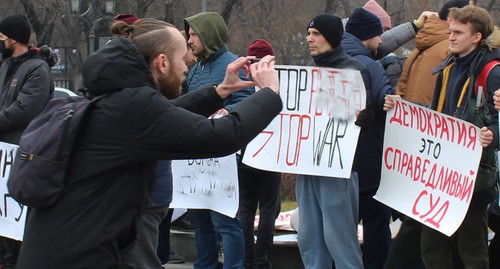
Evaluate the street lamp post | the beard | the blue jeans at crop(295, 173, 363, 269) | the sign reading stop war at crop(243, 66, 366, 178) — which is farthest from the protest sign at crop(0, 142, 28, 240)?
the street lamp post

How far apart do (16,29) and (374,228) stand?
10.4 feet

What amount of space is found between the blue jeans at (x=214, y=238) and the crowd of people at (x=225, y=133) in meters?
0.01

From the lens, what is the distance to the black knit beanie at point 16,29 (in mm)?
7664

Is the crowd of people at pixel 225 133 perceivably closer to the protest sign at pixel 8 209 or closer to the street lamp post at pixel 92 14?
the protest sign at pixel 8 209

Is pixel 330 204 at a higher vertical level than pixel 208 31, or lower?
lower

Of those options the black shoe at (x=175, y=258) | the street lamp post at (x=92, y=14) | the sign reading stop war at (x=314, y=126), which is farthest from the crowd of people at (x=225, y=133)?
the street lamp post at (x=92, y=14)

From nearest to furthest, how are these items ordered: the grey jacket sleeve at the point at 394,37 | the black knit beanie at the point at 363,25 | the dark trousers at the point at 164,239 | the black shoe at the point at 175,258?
1. the black knit beanie at the point at 363,25
2. the dark trousers at the point at 164,239
3. the grey jacket sleeve at the point at 394,37
4. the black shoe at the point at 175,258

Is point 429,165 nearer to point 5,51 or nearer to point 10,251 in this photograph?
point 10,251

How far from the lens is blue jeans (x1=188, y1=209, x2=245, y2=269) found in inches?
271

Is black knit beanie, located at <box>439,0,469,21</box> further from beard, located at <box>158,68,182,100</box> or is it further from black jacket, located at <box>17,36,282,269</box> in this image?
black jacket, located at <box>17,36,282,269</box>

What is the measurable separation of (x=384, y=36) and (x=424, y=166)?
1765 millimetres

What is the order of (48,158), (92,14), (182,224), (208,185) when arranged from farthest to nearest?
(92,14), (182,224), (208,185), (48,158)

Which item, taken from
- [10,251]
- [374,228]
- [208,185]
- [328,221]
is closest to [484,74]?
[328,221]

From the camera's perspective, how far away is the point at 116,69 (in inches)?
140
